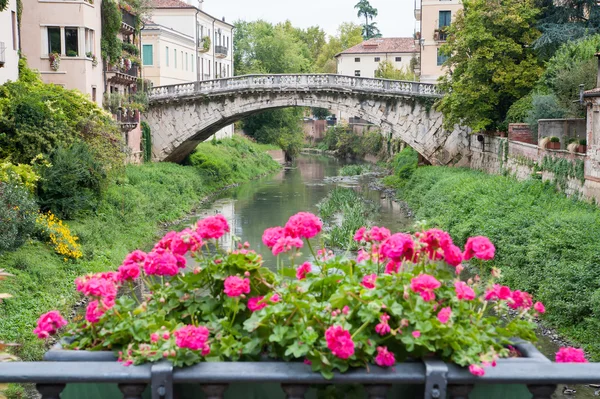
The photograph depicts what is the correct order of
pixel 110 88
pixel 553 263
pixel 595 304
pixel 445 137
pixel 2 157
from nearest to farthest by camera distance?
pixel 595 304 → pixel 553 263 → pixel 2 157 → pixel 110 88 → pixel 445 137

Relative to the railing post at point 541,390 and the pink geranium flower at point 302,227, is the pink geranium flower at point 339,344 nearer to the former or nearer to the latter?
the railing post at point 541,390

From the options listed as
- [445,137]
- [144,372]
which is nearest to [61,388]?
[144,372]

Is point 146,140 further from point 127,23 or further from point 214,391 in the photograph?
point 214,391

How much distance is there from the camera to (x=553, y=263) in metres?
15.1

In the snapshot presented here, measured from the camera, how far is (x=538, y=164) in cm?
2280

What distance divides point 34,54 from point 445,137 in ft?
55.5

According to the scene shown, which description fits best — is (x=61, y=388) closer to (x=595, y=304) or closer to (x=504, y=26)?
(x=595, y=304)

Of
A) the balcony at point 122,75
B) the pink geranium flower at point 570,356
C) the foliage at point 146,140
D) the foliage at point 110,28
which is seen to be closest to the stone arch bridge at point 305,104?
the foliage at point 146,140

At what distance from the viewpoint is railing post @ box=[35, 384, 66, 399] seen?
123 inches

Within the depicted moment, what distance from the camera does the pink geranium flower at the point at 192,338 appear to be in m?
3.13

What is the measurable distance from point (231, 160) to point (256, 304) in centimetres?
3975

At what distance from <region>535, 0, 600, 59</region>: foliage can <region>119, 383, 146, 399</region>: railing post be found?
26303 millimetres

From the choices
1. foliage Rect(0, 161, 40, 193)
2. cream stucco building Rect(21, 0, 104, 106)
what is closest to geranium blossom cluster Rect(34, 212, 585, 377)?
foliage Rect(0, 161, 40, 193)

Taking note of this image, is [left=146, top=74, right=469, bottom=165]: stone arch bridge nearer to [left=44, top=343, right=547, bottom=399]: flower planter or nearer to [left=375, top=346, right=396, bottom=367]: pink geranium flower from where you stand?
[left=44, top=343, right=547, bottom=399]: flower planter
